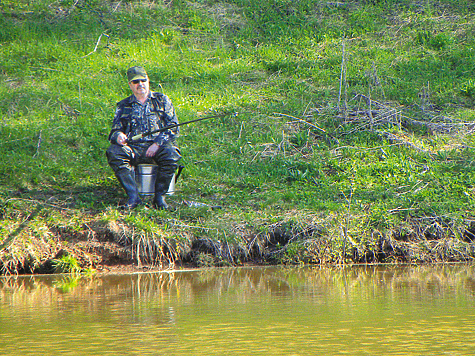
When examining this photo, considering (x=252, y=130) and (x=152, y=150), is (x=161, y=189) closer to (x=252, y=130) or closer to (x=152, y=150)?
(x=152, y=150)

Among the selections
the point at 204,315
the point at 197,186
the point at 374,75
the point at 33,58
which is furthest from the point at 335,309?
the point at 33,58

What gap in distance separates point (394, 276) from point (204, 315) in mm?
2568

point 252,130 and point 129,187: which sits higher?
point 252,130

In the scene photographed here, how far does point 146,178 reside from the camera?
8227 millimetres

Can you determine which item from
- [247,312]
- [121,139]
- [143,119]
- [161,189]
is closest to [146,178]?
[161,189]

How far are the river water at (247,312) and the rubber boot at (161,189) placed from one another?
1267 millimetres

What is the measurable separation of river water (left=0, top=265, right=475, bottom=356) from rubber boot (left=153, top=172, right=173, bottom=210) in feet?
4.16

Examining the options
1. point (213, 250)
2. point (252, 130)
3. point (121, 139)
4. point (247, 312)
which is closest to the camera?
point (247, 312)

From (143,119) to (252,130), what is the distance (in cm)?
304

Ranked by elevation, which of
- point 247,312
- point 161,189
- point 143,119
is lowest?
point 247,312

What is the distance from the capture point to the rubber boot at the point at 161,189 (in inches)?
318

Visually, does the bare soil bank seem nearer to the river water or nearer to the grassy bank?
the grassy bank

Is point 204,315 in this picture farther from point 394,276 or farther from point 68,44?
point 68,44

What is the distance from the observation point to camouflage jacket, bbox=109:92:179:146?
A: 828 centimetres
